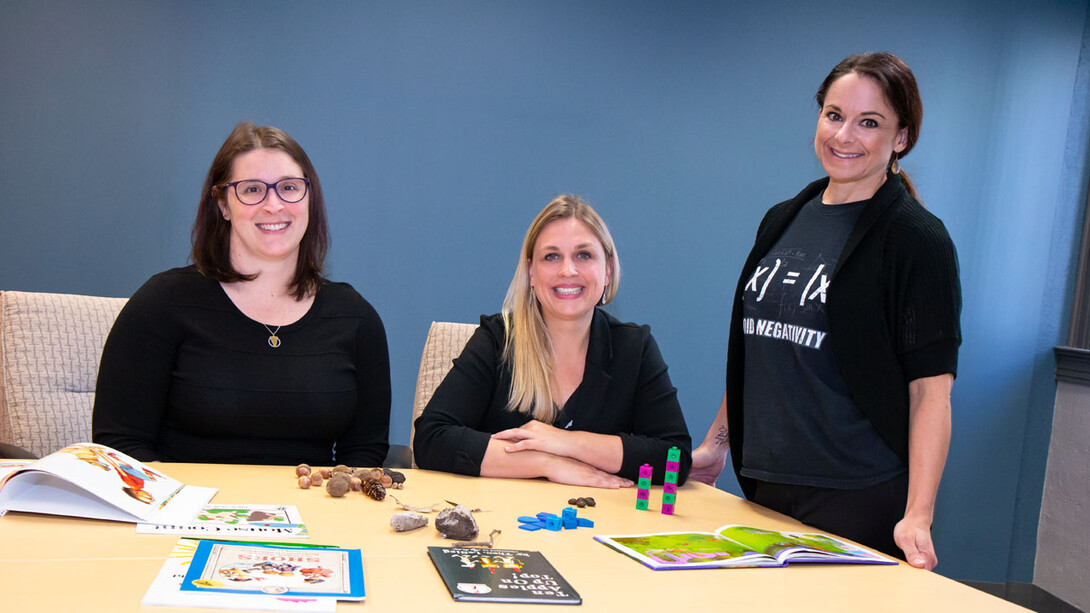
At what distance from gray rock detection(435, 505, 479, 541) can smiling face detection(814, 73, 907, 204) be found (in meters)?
1.06

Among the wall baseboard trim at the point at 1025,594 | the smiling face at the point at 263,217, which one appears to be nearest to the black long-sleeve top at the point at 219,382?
the smiling face at the point at 263,217

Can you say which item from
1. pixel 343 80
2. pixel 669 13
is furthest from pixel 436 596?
pixel 669 13

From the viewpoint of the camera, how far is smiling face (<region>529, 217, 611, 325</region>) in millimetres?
2125

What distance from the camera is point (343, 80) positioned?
3.29 metres

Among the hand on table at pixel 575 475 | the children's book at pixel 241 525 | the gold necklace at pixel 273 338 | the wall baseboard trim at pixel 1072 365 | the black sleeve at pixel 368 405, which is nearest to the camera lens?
the children's book at pixel 241 525

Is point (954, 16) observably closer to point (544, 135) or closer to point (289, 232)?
point (544, 135)

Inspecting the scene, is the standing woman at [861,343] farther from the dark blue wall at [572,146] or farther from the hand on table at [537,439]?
the dark blue wall at [572,146]

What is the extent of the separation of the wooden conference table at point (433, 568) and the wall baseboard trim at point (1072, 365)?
8.70 feet

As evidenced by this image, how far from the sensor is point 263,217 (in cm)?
209

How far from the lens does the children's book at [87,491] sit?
1.34 meters

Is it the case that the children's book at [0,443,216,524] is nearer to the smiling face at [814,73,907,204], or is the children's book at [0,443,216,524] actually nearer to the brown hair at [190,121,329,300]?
the brown hair at [190,121,329,300]

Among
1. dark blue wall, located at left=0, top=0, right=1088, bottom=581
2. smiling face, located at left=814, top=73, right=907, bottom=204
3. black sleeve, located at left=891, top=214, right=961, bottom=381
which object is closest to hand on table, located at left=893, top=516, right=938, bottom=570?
black sleeve, located at left=891, top=214, right=961, bottom=381

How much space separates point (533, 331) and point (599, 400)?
0.80 feet

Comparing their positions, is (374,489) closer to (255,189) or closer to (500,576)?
(500,576)
